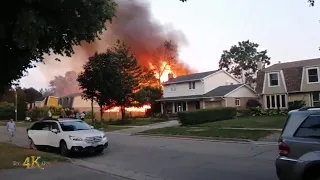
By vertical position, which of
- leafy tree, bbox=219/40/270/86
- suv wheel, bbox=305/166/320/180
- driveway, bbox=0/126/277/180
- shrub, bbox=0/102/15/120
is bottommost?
driveway, bbox=0/126/277/180

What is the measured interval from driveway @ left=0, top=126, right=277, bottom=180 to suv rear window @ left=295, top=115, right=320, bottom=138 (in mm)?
3295

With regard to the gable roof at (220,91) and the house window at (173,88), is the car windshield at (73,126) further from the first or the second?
the house window at (173,88)

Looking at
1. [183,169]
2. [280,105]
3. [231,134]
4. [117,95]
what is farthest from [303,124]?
[280,105]

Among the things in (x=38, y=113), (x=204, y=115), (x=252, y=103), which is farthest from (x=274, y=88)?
(x=38, y=113)

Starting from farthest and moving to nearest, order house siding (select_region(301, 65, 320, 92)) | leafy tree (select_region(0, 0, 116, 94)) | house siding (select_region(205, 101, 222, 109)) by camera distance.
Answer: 1. house siding (select_region(205, 101, 222, 109))
2. house siding (select_region(301, 65, 320, 92))
3. leafy tree (select_region(0, 0, 116, 94))

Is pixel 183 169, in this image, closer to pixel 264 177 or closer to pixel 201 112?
pixel 264 177

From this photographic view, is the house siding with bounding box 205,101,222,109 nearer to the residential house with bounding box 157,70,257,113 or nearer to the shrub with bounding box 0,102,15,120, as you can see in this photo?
the residential house with bounding box 157,70,257,113

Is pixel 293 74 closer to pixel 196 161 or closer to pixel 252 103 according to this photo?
pixel 252 103

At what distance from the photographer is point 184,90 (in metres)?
48.3

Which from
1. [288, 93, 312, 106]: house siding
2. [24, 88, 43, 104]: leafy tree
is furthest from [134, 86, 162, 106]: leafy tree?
[24, 88, 43, 104]: leafy tree

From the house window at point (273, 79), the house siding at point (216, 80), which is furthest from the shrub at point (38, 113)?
the house window at point (273, 79)

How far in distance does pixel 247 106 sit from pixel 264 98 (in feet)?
14.8

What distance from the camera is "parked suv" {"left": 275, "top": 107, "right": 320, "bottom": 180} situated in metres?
5.77

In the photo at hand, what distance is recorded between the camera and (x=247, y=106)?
1747 inches
